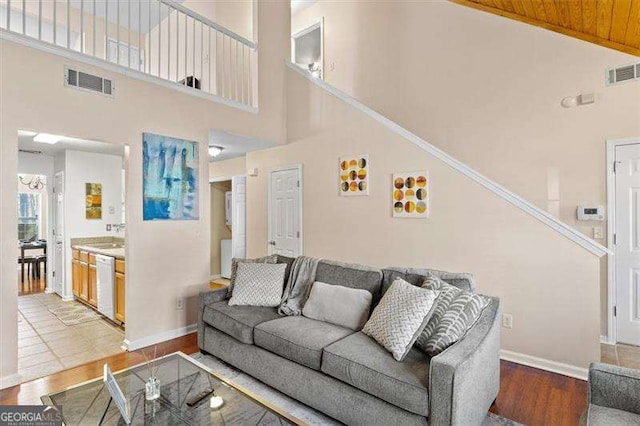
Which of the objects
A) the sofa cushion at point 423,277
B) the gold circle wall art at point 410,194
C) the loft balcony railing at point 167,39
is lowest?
the sofa cushion at point 423,277

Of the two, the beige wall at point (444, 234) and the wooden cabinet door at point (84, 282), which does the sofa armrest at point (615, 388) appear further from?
the wooden cabinet door at point (84, 282)

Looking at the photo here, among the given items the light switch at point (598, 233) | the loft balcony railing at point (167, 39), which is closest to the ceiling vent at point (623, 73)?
the light switch at point (598, 233)

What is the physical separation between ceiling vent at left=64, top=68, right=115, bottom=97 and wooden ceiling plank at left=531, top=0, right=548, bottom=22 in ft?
13.7

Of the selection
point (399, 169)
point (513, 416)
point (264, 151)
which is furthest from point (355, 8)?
point (513, 416)

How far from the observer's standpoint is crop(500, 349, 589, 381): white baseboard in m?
2.80

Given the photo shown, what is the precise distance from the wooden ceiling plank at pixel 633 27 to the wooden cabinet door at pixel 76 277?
699 centimetres

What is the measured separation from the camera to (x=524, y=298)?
3.09 metres

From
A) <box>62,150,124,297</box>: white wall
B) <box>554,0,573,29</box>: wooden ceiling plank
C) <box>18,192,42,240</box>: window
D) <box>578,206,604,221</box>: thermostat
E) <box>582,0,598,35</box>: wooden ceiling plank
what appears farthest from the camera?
<box>18,192,42,240</box>: window

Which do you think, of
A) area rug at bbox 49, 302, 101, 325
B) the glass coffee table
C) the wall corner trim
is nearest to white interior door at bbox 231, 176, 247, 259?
area rug at bbox 49, 302, 101, 325

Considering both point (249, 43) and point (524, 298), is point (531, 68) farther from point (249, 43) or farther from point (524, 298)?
point (249, 43)

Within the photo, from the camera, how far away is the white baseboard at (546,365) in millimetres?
2797

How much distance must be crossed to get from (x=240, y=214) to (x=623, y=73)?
17.8ft

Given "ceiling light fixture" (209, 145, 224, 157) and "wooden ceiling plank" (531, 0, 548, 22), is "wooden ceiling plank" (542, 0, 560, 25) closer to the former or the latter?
"wooden ceiling plank" (531, 0, 548, 22)

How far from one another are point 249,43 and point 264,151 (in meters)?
1.56
